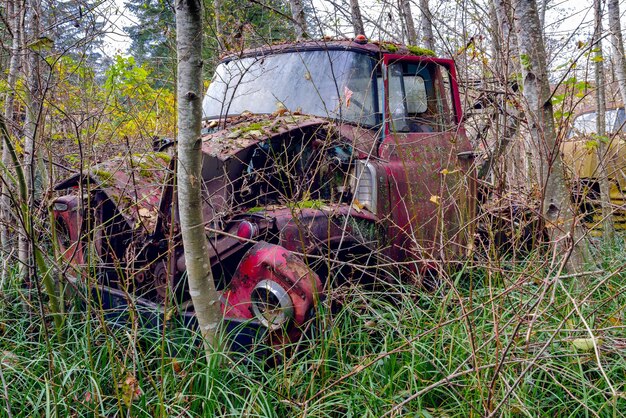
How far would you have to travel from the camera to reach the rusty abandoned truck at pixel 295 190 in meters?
3.11

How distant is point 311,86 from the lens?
4.35 metres

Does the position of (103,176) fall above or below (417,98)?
below

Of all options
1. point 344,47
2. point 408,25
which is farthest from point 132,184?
point 408,25

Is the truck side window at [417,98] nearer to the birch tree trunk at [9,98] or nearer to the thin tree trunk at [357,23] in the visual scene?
the thin tree trunk at [357,23]

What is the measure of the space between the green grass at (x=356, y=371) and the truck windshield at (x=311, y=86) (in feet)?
5.35

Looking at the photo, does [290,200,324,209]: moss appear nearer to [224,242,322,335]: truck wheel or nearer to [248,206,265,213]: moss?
[248,206,265,213]: moss

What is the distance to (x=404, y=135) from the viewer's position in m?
4.39

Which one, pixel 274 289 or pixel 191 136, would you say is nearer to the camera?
pixel 191 136

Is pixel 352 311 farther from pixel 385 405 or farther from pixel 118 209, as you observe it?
pixel 118 209

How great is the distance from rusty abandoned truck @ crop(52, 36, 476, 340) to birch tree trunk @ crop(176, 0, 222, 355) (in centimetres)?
13

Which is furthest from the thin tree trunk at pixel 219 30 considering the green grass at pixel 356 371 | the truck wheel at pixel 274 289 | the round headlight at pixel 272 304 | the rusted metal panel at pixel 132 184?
the green grass at pixel 356 371

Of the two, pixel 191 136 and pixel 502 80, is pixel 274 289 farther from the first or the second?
pixel 502 80

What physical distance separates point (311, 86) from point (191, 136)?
6.29 feet

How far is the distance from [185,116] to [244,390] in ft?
4.82
